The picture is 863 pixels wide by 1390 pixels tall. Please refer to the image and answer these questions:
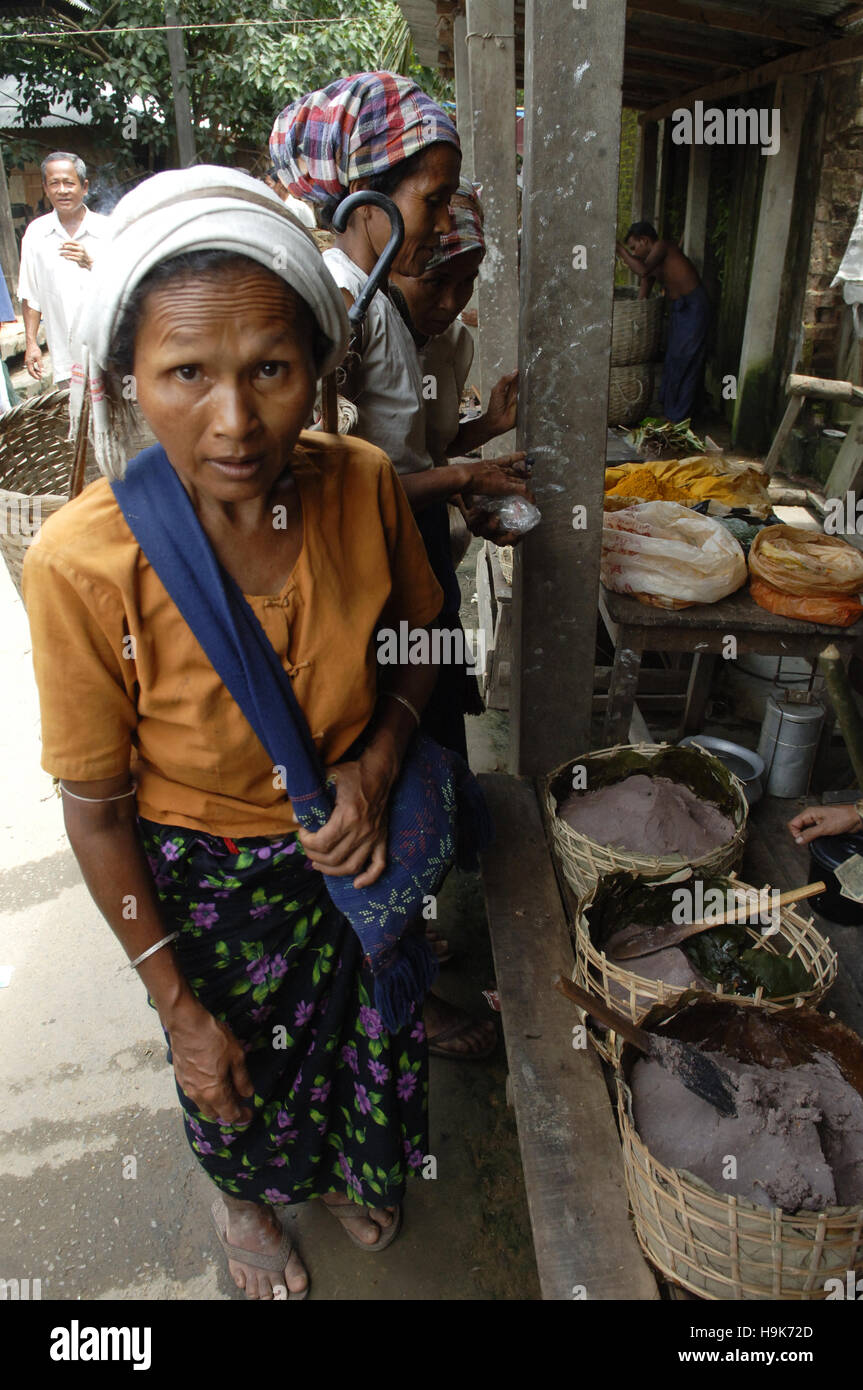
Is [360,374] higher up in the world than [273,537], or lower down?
higher up

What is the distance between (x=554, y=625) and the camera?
2570 millimetres

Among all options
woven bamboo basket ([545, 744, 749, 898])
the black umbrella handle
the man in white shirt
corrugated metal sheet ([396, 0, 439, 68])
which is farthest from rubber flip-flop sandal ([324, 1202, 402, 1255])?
corrugated metal sheet ([396, 0, 439, 68])

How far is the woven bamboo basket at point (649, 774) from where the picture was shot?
7.23ft

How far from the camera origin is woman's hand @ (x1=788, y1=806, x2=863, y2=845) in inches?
90.1

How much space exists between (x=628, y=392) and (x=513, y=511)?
6.17 meters

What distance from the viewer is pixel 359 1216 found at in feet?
6.79

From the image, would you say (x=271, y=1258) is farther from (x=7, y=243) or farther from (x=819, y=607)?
(x=7, y=243)

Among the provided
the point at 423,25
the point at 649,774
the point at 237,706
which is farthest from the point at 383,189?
the point at 423,25

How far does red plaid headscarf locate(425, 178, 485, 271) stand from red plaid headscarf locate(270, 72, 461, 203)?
178 mm

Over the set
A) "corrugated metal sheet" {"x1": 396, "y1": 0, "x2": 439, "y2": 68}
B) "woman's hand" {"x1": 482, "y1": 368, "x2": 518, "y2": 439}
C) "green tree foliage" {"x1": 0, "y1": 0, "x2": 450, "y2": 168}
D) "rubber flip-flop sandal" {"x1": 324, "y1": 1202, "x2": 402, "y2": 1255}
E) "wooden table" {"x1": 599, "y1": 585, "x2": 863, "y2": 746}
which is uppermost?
"green tree foliage" {"x1": 0, "y1": 0, "x2": 450, "y2": 168}

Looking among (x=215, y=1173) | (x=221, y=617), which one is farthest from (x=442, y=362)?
(x=215, y=1173)

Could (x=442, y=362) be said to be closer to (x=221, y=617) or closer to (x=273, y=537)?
(x=273, y=537)

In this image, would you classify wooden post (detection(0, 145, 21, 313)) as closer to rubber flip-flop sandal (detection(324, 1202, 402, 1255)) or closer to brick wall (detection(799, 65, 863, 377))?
brick wall (detection(799, 65, 863, 377))
